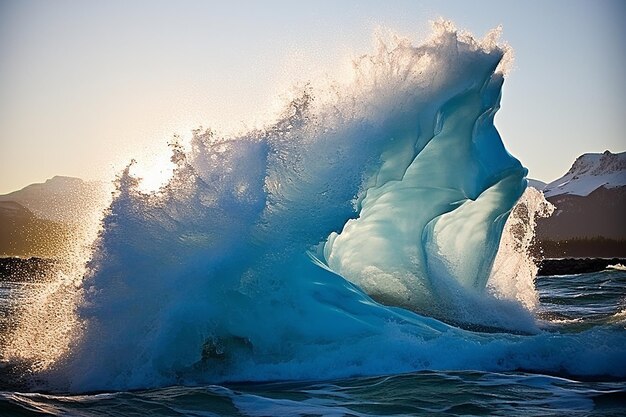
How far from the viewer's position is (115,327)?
7672mm

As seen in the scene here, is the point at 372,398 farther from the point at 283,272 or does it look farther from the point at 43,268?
the point at 43,268

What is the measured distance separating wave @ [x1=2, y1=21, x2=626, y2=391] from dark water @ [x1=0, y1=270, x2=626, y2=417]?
0.49 metres

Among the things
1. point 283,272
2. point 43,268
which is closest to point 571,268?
point 43,268

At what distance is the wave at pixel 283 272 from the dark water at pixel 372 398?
0.49m

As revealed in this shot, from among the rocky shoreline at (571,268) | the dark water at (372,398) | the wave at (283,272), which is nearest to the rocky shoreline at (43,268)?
the rocky shoreline at (571,268)

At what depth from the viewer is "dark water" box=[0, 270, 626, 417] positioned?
567cm

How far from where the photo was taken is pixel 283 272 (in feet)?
28.3

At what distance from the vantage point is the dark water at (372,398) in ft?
18.6

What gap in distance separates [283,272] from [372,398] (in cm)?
276

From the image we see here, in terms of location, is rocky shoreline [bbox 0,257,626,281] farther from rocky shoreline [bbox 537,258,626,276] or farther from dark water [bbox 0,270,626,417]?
dark water [bbox 0,270,626,417]

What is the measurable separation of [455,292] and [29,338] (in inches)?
261

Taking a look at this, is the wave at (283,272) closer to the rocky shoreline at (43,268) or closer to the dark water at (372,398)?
the dark water at (372,398)

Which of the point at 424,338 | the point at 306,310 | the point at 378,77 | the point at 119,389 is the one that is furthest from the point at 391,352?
the point at 378,77

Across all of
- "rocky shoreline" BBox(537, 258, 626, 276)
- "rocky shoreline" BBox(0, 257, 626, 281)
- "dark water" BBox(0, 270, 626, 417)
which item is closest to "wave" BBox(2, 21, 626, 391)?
"dark water" BBox(0, 270, 626, 417)
